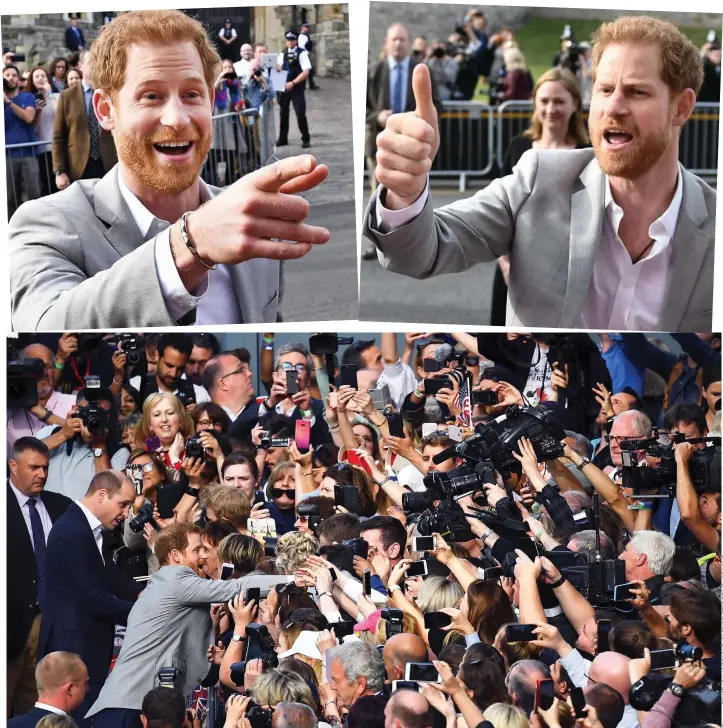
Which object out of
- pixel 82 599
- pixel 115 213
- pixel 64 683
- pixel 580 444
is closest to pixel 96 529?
pixel 82 599

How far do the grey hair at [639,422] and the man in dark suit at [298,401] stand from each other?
4.60 ft

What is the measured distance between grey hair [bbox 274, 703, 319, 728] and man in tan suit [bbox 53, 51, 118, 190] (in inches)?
99.3

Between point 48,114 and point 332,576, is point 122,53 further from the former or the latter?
point 332,576

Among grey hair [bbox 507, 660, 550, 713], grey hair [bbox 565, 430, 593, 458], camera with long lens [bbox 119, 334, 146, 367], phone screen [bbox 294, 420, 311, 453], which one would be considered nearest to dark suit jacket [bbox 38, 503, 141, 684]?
camera with long lens [bbox 119, 334, 146, 367]

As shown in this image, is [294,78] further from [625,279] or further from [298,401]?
[625,279]

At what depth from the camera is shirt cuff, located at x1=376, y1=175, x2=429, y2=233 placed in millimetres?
6117

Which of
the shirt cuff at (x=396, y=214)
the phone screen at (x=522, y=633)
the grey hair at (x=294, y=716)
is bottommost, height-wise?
the grey hair at (x=294, y=716)

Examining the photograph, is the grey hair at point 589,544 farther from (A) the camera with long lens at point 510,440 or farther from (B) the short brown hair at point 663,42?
(B) the short brown hair at point 663,42

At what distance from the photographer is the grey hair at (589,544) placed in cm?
688

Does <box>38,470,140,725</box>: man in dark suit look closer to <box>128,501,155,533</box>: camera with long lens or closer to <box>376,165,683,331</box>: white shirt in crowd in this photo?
<box>128,501,155,533</box>: camera with long lens

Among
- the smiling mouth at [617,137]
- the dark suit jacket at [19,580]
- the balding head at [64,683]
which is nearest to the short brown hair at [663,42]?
the smiling mouth at [617,137]

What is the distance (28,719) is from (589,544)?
2.71m

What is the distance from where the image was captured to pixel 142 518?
6922 mm

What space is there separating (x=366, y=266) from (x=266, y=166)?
0.62 metres
